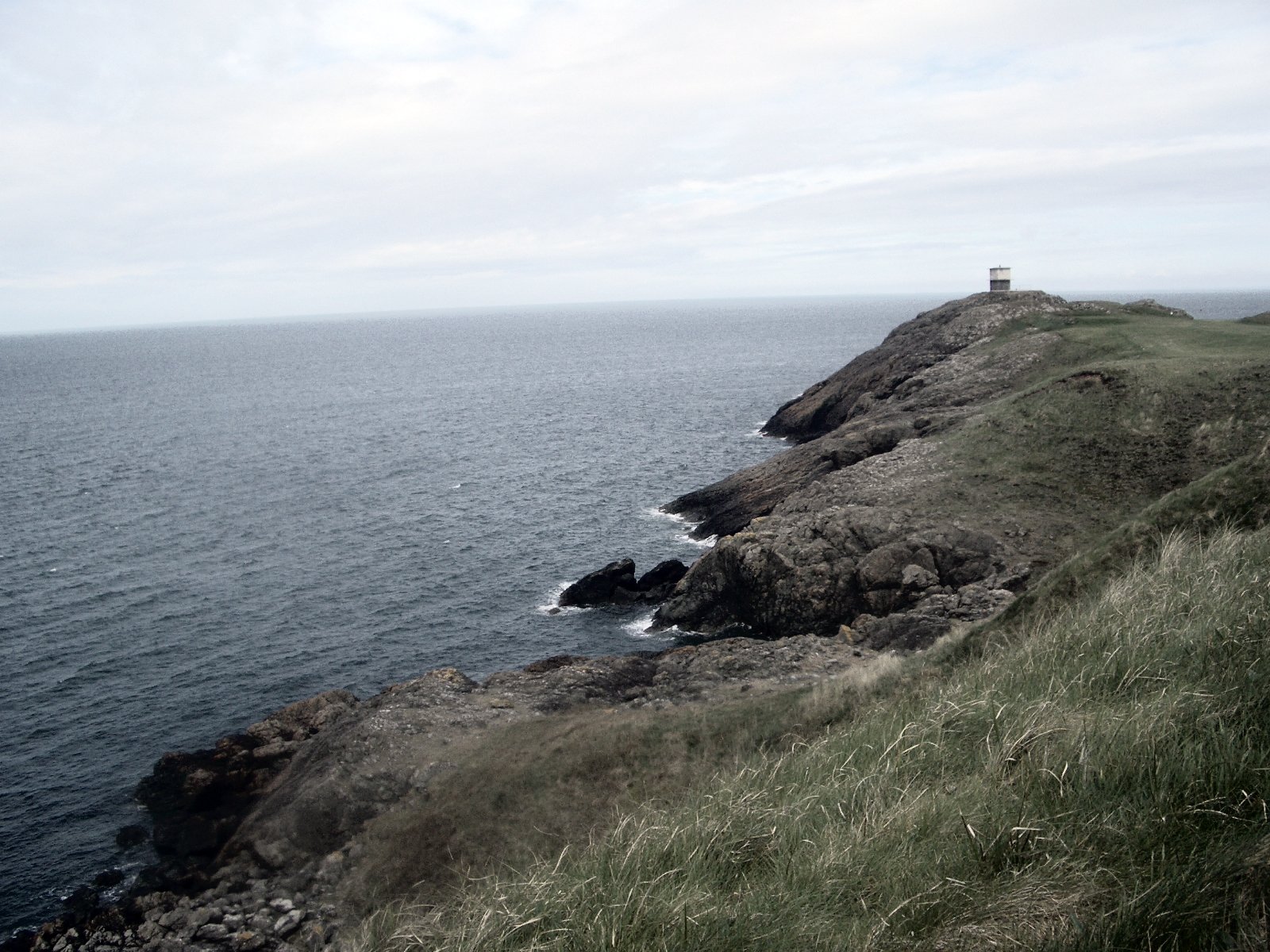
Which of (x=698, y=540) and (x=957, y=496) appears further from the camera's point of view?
(x=698, y=540)

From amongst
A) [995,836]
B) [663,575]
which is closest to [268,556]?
[663,575]

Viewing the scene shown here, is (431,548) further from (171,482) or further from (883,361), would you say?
(883,361)

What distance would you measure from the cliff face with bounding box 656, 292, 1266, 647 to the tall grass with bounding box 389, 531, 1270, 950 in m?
17.0

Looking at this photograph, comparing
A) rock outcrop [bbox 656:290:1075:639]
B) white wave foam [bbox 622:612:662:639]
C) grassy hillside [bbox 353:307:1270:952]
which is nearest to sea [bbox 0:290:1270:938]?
white wave foam [bbox 622:612:662:639]

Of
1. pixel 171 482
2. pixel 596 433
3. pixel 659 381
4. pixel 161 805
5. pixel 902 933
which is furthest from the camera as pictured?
pixel 659 381

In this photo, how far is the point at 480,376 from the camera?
498ft

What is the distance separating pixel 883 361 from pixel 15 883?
6235 centimetres

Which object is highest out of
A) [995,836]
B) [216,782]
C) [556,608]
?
[995,836]

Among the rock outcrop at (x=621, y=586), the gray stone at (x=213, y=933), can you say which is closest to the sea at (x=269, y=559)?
the rock outcrop at (x=621, y=586)

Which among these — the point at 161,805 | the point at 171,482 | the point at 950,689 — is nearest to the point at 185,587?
the point at 161,805

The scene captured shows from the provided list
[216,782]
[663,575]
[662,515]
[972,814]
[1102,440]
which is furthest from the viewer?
[662,515]

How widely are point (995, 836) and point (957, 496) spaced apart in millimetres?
30615

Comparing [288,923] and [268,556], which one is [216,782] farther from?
[268,556]

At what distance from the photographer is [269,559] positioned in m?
47.2
